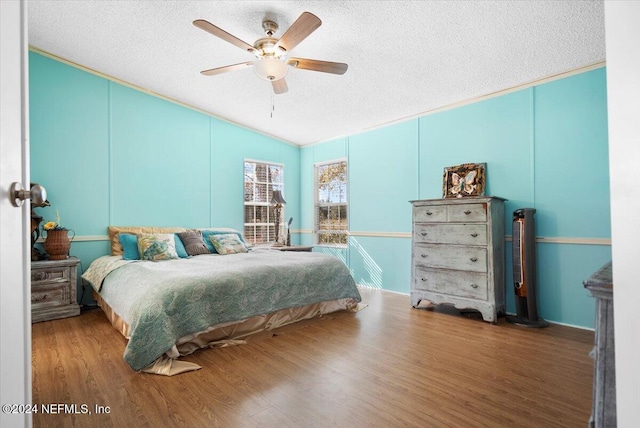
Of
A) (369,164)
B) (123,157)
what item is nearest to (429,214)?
(369,164)

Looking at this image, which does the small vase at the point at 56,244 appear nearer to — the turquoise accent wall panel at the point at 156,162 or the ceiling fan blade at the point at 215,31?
the turquoise accent wall panel at the point at 156,162

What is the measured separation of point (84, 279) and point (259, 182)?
115 inches

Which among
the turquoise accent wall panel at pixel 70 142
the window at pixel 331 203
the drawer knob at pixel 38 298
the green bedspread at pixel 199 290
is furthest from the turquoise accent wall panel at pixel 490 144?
the drawer knob at pixel 38 298

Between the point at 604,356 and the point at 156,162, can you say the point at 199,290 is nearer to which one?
the point at 604,356

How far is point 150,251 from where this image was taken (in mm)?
3693

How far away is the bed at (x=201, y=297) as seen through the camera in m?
2.31

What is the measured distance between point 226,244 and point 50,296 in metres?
1.94

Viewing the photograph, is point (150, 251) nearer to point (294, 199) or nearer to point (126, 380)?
point (126, 380)

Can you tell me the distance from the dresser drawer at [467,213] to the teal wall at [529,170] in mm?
496

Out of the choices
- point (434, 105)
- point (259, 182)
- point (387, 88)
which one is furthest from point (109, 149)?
point (434, 105)

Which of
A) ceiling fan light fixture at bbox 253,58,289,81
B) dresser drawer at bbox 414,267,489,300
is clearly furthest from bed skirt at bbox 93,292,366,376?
ceiling fan light fixture at bbox 253,58,289,81

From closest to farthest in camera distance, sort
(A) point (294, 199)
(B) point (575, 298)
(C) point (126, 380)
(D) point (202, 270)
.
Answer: (C) point (126, 380)
(D) point (202, 270)
(B) point (575, 298)
(A) point (294, 199)

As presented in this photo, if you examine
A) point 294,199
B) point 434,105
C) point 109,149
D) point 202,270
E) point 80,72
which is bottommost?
point 202,270

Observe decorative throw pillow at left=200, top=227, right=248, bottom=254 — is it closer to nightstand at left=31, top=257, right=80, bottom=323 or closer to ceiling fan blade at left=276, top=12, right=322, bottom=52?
nightstand at left=31, top=257, right=80, bottom=323
